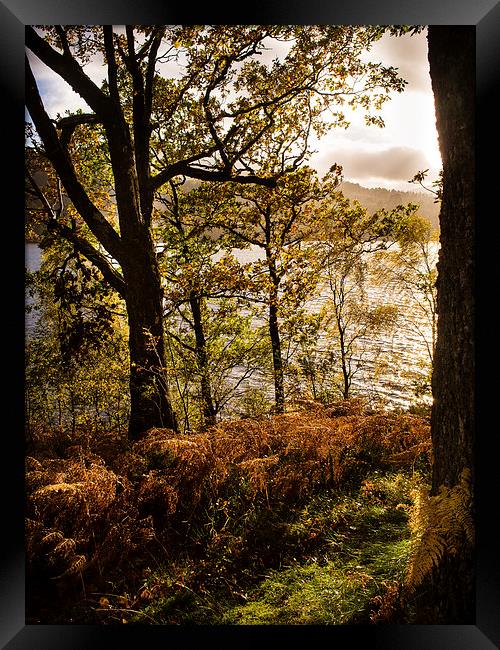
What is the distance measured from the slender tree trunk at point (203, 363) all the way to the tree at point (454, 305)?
197cm

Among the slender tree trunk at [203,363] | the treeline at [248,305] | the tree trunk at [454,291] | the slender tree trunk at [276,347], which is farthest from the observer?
the slender tree trunk at [276,347]

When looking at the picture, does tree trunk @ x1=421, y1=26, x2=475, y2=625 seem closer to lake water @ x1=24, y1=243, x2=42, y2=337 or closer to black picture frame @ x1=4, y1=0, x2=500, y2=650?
black picture frame @ x1=4, y1=0, x2=500, y2=650

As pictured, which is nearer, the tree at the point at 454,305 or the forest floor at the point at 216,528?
the tree at the point at 454,305

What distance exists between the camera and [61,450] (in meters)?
3.07

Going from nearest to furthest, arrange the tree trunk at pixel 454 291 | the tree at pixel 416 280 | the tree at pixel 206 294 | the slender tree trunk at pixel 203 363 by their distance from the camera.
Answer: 1. the tree trunk at pixel 454 291
2. the tree at pixel 416 280
3. the slender tree trunk at pixel 203 363
4. the tree at pixel 206 294

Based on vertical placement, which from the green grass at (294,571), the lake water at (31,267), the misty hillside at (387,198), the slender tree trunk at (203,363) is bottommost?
the green grass at (294,571)

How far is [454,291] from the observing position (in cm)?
241

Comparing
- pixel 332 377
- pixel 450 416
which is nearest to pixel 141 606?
pixel 450 416

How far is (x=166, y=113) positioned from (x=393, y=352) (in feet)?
10.6

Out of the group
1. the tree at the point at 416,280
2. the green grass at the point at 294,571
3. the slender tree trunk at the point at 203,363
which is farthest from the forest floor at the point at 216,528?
the tree at the point at 416,280

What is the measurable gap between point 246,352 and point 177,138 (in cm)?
221

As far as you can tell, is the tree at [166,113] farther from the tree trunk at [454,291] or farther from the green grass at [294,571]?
the green grass at [294,571]

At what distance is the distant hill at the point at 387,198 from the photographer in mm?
3257
